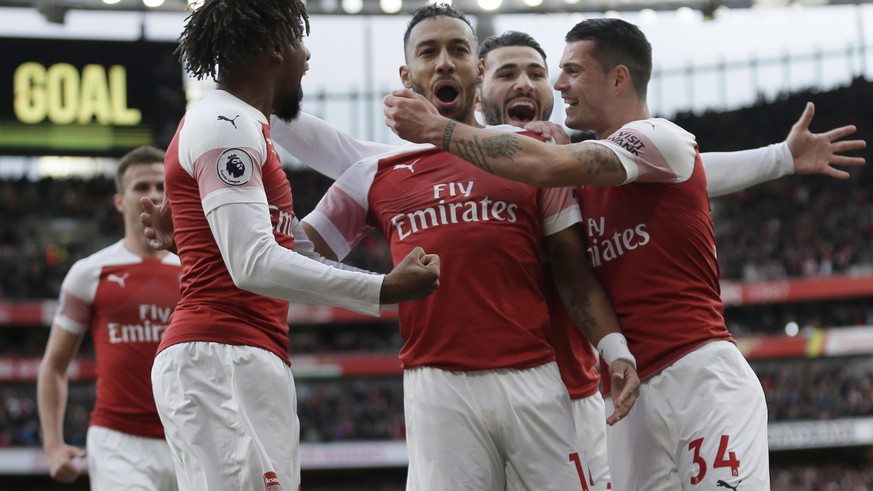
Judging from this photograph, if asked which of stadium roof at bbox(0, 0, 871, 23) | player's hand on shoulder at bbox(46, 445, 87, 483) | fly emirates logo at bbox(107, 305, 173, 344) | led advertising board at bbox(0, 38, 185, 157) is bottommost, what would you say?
player's hand on shoulder at bbox(46, 445, 87, 483)

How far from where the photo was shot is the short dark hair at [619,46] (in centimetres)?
451

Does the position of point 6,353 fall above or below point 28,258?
below

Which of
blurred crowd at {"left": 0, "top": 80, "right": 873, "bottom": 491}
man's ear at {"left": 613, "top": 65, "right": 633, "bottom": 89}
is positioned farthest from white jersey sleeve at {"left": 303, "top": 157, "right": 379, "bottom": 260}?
blurred crowd at {"left": 0, "top": 80, "right": 873, "bottom": 491}

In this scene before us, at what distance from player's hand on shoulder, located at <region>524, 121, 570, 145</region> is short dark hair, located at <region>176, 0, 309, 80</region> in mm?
1200

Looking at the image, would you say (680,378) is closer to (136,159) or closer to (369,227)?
(369,227)

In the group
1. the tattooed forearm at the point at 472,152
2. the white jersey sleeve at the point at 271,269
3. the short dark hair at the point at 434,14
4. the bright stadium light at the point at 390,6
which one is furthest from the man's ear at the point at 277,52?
the bright stadium light at the point at 390,6

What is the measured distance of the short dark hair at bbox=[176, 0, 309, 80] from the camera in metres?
3.61

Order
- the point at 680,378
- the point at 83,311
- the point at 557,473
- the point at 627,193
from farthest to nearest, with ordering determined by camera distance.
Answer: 1. the point at 83,311
2. the point at 627,193
3. the point at 680,378
4. the point at 557,473

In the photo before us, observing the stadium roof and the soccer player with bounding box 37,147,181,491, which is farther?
the stadium roof

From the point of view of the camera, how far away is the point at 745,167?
15.7 feet

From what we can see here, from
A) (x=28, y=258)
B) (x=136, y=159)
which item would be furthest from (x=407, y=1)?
(x=136, y=159)

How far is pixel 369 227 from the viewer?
458cm

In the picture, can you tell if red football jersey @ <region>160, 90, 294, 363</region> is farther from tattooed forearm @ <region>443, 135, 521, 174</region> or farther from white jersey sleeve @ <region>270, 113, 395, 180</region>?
white jersey sleeve @ <region>270, 113, 395, 180</region>

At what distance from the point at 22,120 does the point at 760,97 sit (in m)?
24.3
